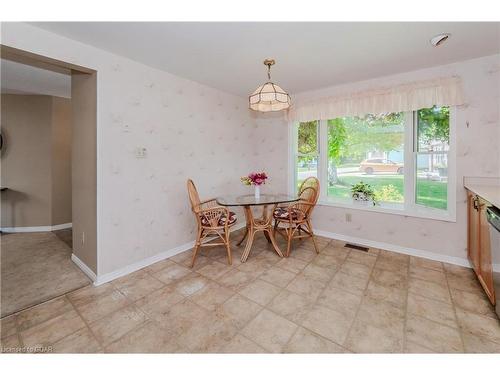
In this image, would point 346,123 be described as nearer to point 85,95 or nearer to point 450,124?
point 450,124

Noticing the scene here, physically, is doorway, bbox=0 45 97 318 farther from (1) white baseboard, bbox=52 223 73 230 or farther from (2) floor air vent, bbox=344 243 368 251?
(2) floor air vent, bbox=344 243 368 251

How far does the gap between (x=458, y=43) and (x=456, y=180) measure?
142cm

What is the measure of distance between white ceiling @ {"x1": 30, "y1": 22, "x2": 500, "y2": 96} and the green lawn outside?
4.52ft

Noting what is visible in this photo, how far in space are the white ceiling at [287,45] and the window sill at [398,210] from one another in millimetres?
1733

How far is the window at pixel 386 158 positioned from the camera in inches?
108

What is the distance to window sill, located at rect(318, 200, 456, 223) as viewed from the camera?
2691 mm

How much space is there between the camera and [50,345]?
1475mm

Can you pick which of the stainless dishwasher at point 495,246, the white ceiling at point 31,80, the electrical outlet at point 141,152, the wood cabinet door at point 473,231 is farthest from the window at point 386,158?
the white ceiling at point 31,80

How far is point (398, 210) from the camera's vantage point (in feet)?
9.76

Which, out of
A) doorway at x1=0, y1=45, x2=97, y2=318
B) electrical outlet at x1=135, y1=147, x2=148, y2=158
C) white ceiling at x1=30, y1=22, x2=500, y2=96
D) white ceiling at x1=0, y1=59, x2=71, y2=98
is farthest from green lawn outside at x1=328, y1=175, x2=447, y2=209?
white ceiling at x1=0, y1=59, x2=71, y2=98

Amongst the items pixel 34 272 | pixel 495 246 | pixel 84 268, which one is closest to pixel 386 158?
pixel 495 246

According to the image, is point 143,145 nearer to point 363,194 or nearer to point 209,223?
point 209,223

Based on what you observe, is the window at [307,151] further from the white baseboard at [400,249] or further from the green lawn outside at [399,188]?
the white baseboard at [400,249]
